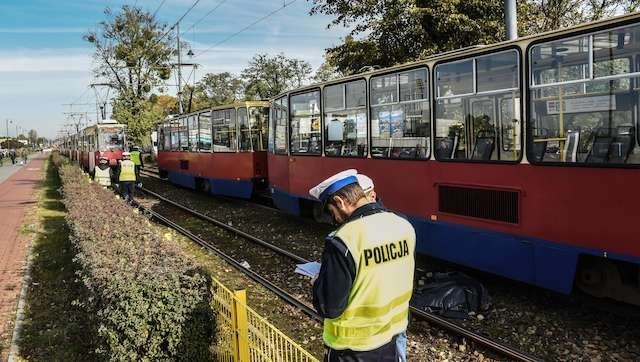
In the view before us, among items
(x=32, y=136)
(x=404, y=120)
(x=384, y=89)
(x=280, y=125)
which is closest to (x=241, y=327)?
(x=404, y=120)

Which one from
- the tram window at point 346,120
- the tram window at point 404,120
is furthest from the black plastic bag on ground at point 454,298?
the tram window at point 346,120

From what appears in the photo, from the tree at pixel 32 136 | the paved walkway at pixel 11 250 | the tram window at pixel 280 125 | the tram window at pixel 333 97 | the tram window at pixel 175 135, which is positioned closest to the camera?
the paved walkway at pixel 11 250

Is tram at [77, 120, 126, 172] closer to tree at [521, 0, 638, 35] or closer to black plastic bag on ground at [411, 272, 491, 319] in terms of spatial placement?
tree at [521, 0, 638, 35]

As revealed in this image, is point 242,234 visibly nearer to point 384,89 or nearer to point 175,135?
point 384,89

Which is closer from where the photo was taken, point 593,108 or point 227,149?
point 593,108

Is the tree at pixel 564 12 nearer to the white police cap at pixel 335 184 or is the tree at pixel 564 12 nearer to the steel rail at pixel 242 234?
the steel rail at pixel 242 234

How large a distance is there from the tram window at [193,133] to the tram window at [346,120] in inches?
404

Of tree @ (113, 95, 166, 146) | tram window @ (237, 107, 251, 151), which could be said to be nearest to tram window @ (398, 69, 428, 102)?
tram window @ (237, 107, 251, 151)

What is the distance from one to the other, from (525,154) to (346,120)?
4050 mm

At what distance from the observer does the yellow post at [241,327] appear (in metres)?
4.36

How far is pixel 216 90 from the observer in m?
64.6

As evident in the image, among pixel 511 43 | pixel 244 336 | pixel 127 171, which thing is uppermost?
pixel 511 43

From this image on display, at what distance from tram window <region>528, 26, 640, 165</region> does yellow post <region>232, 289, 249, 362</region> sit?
3.62 metres

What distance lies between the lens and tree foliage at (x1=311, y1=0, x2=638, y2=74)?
16.9 m
